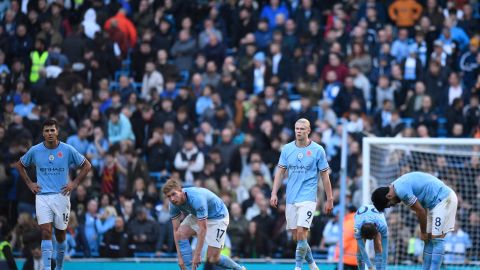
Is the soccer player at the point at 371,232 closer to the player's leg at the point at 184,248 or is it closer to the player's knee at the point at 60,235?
the player's leg at the point at 184,248

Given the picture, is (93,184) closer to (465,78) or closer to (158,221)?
(158,221)

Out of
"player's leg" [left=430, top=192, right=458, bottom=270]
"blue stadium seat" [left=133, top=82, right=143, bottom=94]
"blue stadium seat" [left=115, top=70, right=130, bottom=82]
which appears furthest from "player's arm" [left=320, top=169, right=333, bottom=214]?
"blue stadium seat" [left=115, top=70, right=130, bottom=82]

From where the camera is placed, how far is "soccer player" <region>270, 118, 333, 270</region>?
65.6 ft

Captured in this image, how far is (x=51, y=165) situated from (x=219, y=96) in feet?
32.7

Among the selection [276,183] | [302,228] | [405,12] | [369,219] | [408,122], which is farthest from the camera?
[405,12]

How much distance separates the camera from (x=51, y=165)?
2027 cm

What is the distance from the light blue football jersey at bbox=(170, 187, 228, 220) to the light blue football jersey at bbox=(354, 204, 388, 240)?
6.59ft

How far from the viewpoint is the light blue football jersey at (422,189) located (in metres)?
19.8

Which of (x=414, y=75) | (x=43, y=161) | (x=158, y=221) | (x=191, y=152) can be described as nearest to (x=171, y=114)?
(x=191, y=152)

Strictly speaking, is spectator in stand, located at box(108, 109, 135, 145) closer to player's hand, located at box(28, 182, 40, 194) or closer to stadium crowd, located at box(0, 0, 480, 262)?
stadium crowd, located at box(0, 0, 480, 262)

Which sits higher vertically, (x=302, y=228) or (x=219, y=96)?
(x=219, y=96)

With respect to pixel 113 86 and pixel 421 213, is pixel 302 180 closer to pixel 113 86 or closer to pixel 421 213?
pixel 421 213

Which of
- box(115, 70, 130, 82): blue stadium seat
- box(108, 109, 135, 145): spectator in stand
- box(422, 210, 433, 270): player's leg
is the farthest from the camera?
box(115, 70, 130, 82): blue stadium seat

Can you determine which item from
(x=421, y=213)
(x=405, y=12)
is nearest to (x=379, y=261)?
(x=421, y=213)
